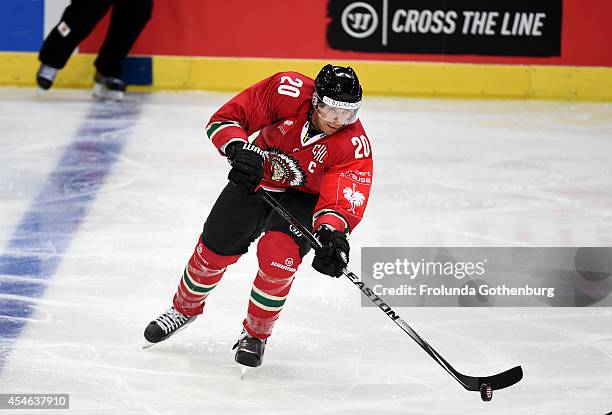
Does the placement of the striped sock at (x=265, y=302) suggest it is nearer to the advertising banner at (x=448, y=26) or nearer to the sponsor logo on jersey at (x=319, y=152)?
the sponsor logo on jersey at (x=319, y=152)

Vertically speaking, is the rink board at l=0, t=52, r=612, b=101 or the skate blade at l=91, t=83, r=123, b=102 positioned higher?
the rink board at l=0, t=52, r=612, b=101

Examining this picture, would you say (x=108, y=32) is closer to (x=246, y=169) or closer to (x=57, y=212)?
(x=57, y=212)

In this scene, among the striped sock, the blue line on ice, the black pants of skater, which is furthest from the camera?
the black pants of skater

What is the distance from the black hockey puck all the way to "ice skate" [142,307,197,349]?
97cm

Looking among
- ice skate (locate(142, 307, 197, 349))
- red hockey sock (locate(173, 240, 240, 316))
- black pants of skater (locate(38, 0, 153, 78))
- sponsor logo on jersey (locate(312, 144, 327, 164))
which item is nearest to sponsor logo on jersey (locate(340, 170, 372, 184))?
sponsor logo on jersey (locate(312, 144, 327, 164))

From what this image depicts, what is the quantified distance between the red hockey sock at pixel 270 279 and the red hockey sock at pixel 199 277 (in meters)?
0.17

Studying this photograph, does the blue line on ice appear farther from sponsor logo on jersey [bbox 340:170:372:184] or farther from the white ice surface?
sponsor logo on jersey [bbox 340:170:372:184]

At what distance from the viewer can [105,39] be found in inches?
260

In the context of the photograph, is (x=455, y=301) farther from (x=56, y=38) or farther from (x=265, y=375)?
(x=56, y=38)

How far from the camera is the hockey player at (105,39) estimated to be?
21.3 feet

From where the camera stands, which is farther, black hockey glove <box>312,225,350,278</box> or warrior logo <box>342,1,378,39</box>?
warrior logo <box>342,1,378,39</box>

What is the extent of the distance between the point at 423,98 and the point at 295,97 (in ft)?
12.0

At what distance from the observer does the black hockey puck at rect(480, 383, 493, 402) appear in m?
3.10

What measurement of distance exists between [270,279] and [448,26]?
3934 mm
